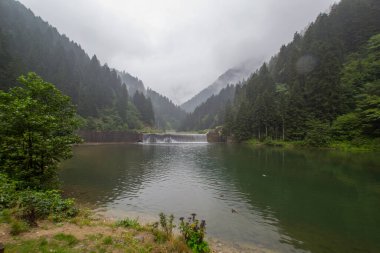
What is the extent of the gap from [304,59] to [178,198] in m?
82.0

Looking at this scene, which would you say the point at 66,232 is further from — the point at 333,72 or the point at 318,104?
the point at 333,72

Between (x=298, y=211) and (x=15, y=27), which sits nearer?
(x=298, y=211)

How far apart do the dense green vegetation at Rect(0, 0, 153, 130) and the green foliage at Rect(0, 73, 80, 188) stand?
70.7 m

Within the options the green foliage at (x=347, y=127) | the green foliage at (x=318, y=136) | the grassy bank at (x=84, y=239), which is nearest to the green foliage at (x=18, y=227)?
the grassy bank at (x=84, y=239)

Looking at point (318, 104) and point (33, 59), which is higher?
point (33, 59)

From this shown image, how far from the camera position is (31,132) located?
12.6m

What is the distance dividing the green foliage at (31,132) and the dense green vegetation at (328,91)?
59.0 metres

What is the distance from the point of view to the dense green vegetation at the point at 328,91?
5469cm

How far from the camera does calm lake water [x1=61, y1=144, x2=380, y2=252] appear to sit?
11445 mm

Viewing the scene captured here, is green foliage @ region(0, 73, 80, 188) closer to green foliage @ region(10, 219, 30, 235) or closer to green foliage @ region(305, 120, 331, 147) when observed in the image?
green foliage @ region(10, 219, 30, 235)

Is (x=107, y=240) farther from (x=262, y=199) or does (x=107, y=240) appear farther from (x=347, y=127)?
(x=347, y=127)

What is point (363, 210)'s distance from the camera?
50.0 feet

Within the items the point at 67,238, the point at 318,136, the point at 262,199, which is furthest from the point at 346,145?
the point at 67,238

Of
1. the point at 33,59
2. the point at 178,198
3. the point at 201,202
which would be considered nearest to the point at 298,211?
the point at 201,202
